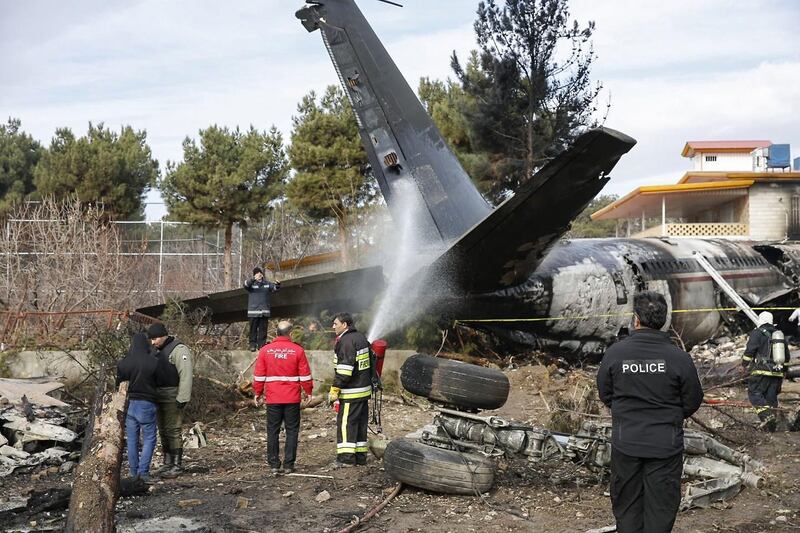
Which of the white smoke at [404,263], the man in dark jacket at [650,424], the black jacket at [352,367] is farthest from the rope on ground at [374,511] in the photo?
the white smoke at [404,263]

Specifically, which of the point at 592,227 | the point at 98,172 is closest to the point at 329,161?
the point at 98,172

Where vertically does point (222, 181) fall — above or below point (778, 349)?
above

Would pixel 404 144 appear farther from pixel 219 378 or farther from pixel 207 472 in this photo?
pixel 207 472

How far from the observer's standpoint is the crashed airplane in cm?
1195

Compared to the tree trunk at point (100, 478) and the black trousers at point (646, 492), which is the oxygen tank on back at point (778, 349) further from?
the tree trunk at point (100, 478)

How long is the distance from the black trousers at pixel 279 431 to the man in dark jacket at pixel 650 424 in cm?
484

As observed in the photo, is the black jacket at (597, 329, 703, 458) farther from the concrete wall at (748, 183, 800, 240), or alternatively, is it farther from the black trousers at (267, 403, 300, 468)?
the concrete wall at (748, 183, 800, 240)

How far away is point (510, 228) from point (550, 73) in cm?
1970

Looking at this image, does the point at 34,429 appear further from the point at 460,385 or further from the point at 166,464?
the point at 460,385

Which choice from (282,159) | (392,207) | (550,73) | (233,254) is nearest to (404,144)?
(392,207)

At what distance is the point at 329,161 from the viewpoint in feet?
101

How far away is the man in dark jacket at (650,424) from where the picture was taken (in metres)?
5.32

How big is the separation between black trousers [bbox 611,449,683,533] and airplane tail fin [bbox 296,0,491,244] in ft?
30.0

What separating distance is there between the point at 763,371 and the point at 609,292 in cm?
470
